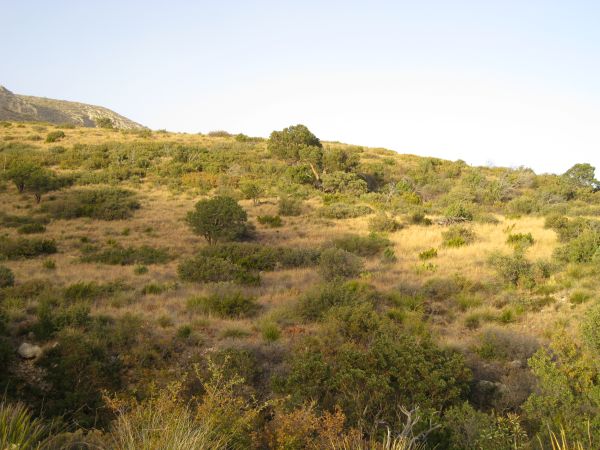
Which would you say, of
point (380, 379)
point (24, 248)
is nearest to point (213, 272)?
point (380, 379)

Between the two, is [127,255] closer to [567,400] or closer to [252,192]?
[252,192]

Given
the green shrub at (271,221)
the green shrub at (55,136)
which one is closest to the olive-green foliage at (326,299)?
the green shrub at (271,221)

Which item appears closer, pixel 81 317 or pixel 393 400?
pixel 393 400

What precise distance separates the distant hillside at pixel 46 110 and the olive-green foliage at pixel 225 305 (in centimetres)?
5448

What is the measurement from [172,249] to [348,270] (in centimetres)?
792

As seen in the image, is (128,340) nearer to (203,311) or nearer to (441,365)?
(203,311)

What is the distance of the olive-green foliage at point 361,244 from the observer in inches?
615

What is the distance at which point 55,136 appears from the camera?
124 ft

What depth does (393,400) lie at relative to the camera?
5.34 metres

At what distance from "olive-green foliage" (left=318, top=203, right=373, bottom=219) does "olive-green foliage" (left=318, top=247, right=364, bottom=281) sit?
1037 centimetres

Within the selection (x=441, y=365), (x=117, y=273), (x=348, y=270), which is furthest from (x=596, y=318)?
(x=117, y=273)

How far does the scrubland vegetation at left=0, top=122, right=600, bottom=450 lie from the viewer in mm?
4223

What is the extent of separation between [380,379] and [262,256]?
886cm

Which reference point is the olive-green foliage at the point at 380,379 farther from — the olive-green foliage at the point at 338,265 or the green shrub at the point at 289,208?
the green shrub at the point at 289,208
